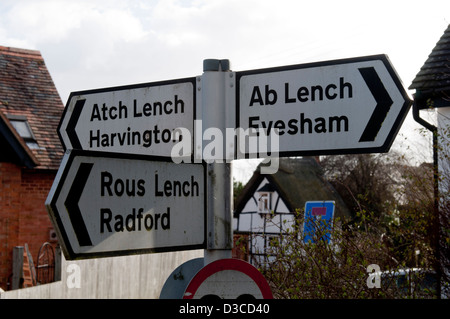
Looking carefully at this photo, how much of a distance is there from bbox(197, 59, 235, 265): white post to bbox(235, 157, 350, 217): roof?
30216 mm

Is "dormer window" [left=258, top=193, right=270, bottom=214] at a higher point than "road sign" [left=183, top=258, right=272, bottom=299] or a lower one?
higher

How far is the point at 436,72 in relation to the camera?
12.0m

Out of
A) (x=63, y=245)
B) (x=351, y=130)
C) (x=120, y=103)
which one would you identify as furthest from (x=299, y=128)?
(x=63, y=245)

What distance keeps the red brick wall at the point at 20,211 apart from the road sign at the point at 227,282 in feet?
42.6

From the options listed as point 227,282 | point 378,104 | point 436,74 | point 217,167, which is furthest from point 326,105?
point 436,74

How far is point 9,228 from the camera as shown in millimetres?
14680

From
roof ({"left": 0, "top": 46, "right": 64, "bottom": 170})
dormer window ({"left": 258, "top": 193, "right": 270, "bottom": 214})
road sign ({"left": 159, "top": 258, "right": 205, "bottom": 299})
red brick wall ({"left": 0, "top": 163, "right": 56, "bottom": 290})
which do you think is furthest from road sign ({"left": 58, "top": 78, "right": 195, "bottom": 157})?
dormer window ({"left": 258, "top": 193, "right": 270, "bottom": 214})

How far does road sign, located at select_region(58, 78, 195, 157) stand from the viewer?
300 cm

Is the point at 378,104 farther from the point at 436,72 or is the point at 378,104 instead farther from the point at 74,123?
the point at 436,72

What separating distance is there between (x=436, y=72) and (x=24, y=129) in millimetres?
10130

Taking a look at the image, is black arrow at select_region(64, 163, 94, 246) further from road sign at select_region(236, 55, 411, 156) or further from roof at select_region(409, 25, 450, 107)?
roof at select_region(409, 25, 450, 107)

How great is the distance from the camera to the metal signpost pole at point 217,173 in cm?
270
